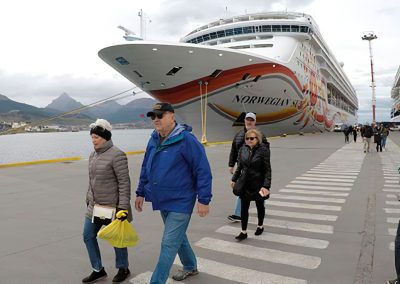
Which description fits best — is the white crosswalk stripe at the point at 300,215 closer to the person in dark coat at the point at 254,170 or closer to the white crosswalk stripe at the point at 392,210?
the white crosswalk stripe at the point at 392,210

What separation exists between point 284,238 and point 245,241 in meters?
0.52

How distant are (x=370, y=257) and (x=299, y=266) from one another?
87 centimetres

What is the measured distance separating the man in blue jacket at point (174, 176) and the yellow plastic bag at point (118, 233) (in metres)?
0.30

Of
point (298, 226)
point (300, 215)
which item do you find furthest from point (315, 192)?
point (298, 226)

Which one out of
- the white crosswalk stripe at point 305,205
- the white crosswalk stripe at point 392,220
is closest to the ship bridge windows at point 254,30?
the white crosswalk stripe at point 305,205

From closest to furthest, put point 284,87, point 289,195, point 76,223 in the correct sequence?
point 76,223 < point 289,195 < point 284,87

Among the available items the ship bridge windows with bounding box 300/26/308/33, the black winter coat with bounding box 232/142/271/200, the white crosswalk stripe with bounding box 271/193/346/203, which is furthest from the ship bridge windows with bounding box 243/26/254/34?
the black winter coat with bounding box 232/142/271/200

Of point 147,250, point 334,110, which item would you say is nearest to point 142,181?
point 147,250

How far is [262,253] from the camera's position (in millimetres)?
4043

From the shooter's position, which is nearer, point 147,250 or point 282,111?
point 147,250

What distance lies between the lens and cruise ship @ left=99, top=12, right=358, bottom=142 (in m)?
20.4

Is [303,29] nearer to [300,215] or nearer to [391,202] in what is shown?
[391,202]

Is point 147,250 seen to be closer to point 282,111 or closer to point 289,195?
point 289,195

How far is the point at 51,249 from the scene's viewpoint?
417cm
